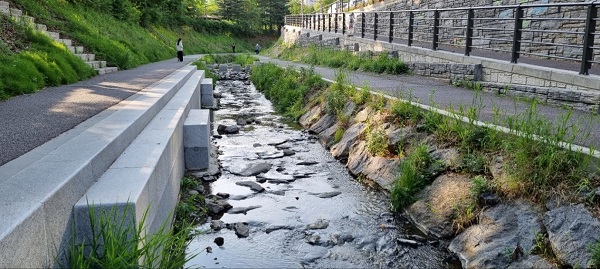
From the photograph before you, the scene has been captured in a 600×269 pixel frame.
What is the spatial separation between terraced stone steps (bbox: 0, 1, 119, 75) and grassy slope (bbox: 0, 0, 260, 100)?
59 centimetres

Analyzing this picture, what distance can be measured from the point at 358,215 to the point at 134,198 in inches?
139

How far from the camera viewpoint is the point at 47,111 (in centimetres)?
730

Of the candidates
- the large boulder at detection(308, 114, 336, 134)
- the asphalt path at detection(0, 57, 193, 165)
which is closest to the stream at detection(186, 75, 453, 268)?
the large boulder at detection(308, 114, 336, 134)

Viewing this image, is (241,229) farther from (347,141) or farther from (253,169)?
(347,141)

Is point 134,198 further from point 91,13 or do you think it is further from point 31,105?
point 91,13

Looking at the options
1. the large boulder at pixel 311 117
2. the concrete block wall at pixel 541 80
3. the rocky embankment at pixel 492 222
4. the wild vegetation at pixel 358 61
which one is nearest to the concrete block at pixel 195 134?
the rocky embankment at pixel 492 222

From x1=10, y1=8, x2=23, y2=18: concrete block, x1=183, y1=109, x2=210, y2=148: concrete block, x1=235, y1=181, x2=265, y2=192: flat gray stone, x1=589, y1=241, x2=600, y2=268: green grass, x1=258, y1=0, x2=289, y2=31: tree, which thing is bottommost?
x1=235, y1=181, x2=265, y2=192: flat gray stone

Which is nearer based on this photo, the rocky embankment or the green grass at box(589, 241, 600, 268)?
the green grass at box(589, 241, 600, 268)

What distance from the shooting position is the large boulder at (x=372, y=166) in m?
7.25

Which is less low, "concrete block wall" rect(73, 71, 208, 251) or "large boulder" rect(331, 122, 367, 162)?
"concrete block wall" rect(73, 71, 208, 251)

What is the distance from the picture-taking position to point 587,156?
477cm

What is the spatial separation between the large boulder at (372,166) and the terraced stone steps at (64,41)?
10331 mm

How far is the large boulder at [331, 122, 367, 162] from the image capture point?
9156 mm

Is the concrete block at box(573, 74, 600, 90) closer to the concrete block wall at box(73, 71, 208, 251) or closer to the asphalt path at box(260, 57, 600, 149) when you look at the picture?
the asphalt path at box(260, 57, 600, 149)
